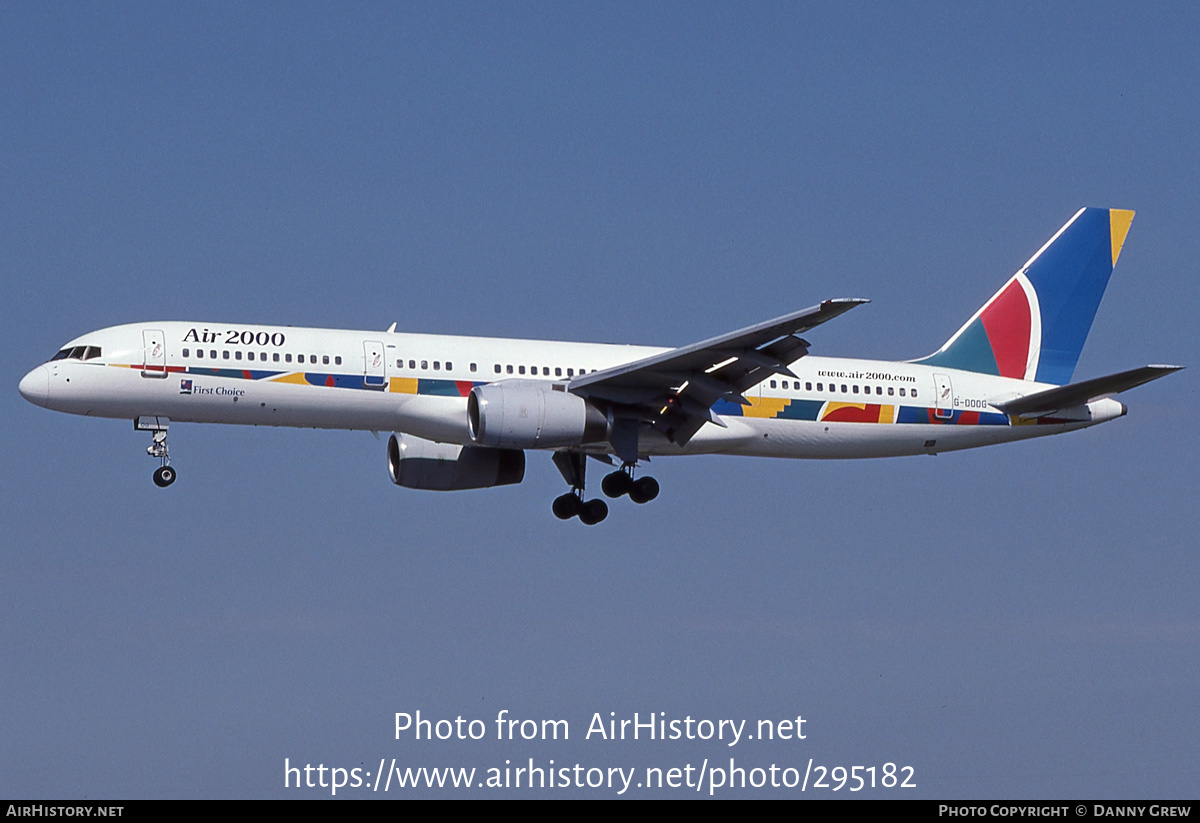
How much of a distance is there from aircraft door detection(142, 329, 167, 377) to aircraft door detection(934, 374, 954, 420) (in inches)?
717

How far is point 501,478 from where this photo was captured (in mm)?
43125

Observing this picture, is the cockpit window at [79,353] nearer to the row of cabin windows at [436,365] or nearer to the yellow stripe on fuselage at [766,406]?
the row of cabin windows at [436,365]

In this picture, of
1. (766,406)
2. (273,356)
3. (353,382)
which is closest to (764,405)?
(766,406)

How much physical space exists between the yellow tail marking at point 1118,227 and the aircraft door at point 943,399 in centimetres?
776

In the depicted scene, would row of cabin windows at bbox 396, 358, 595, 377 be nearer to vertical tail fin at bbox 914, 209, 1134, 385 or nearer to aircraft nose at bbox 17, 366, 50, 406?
aircraft nose at bbox 17, 366, 50, 406

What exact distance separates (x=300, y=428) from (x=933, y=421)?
49.9 ft

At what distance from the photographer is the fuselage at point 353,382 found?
37406 mm

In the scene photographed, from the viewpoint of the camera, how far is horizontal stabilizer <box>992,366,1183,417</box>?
3797 centimetres

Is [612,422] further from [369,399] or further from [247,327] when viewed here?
[247,327]

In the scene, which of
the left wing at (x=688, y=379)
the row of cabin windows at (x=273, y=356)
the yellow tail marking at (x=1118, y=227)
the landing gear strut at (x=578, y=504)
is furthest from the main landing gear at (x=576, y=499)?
the yellow tail marking at (x=1118, y=227)

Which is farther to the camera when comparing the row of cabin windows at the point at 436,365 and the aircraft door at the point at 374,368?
the row of cabin windows at the point at 436,365

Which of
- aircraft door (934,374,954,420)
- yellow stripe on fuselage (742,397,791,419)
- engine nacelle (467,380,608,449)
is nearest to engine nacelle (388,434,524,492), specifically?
engine nacelle (467,380,608,449)
